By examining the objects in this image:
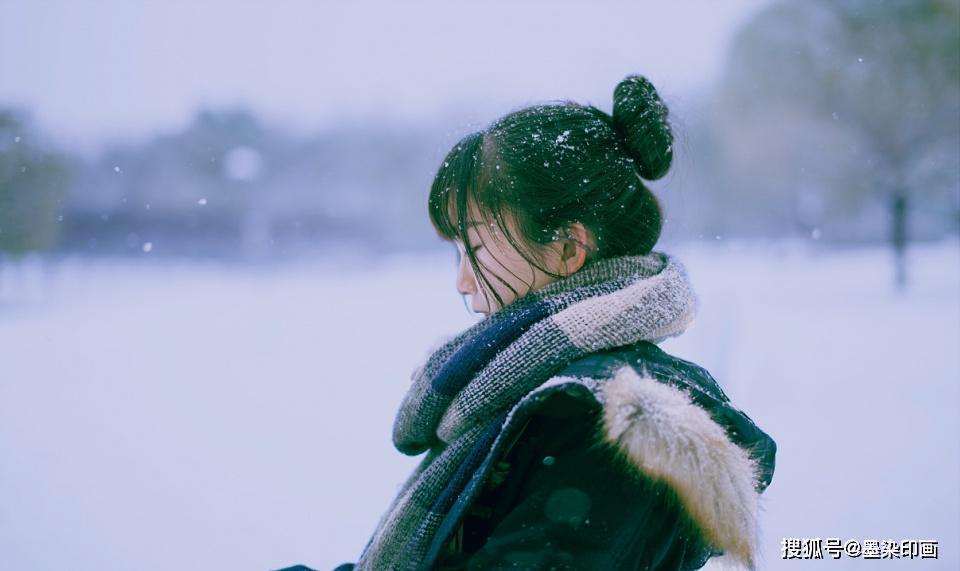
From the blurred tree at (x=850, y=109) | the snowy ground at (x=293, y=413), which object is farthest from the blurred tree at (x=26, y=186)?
the blurred tree at (x=850, y=109)

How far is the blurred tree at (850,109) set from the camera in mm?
4367

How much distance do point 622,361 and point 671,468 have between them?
146 mm

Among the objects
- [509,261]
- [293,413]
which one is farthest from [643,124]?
[293,413]

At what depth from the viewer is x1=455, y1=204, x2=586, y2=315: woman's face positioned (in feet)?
3.25

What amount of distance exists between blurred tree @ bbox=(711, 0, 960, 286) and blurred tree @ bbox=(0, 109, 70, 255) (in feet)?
15.4

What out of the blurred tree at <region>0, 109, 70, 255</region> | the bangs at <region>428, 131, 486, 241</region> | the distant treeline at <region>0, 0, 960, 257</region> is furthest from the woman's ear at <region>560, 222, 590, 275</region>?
the blurred tree at <region>0, 109, 70, 255</region>

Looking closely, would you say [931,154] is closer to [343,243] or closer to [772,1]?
[772,1]

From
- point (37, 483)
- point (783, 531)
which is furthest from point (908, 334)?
point (37, 483)

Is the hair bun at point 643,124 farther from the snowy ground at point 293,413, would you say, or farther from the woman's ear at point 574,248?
the snowy ground at point 293,413

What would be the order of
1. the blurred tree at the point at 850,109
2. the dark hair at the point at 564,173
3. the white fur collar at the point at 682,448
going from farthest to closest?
the blurred tree at the point at 850,109
the dark hair at the point at 564,173
the white fur collar at the point at 682,448

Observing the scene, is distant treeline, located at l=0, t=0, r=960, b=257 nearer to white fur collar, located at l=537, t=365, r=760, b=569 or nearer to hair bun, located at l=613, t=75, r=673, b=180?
hair bun, located at l=613, t=75, r=673, b=180

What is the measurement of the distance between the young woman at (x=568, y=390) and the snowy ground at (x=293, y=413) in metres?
1.60

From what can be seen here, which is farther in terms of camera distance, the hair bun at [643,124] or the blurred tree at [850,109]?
the blurred tree at [850,109]

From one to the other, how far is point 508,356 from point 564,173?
11.4 inches
